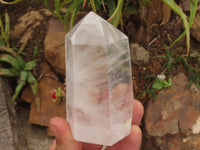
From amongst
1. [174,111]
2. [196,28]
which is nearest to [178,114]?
[174,111]

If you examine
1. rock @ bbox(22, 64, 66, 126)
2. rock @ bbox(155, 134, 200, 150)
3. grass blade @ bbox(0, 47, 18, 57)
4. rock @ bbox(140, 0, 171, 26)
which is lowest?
rock @ bbox(155, 134, 200, 150)

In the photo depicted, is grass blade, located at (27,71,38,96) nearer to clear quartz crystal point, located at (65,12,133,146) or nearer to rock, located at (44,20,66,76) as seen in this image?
rock, located at (44,20,66,76)

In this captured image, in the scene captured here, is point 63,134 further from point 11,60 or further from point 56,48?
point 11,60

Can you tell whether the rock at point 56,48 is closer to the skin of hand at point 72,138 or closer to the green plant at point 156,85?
the green plant at point 156,85

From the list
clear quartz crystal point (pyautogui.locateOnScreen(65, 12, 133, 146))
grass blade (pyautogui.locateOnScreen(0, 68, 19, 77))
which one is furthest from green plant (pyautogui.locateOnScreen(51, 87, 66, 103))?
clear quartz crystal point (pyautogui.locateOnScreen(65, 12, 133, 146))

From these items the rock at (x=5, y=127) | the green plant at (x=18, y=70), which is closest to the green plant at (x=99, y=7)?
the green plant at (x=18, y=70)
